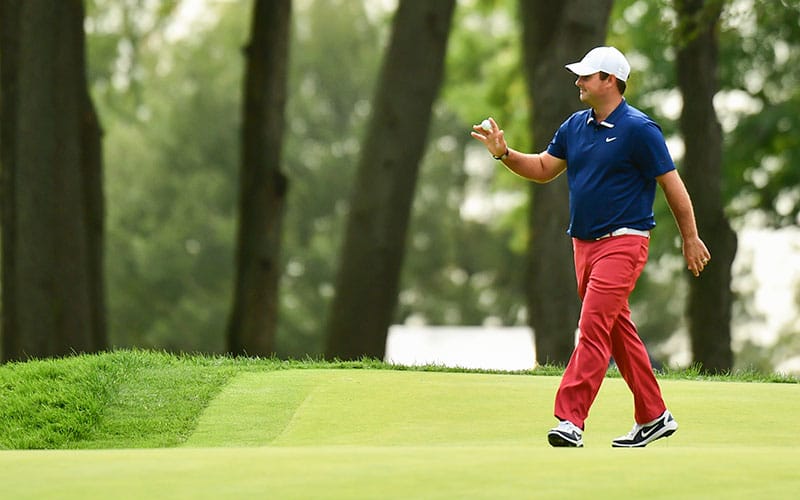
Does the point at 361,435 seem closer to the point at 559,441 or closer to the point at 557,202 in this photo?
the point at 559,441

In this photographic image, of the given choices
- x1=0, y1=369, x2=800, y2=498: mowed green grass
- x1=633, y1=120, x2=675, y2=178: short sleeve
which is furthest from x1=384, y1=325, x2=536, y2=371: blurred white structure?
x1=633, y1=120, x2=675, y2=178: short sleeve

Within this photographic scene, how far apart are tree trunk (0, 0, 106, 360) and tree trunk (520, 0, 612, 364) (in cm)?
529

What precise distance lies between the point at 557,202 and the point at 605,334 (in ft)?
32.7

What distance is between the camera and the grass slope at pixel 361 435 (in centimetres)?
586

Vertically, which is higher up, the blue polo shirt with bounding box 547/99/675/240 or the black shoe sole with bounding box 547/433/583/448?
the blue polo shirt with bounding box 547/99/675/240

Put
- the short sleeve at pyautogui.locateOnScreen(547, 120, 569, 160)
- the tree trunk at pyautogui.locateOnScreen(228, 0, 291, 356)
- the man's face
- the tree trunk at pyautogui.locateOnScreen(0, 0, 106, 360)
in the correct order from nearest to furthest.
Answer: the man's face < the short sleeve at pyautogui.locateOnScreen(547, 120, 569, 160) < the tree trunk at pyautogui.locateOnScreen(0, 0, 106, 360) < the tree trunk at pyautogui.locateOnScreen(228, 0, 291, 356)

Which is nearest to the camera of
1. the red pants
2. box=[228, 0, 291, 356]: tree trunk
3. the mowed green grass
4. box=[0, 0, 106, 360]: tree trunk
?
the mowed green grass

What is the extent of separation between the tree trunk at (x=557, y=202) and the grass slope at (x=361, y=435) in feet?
19.6

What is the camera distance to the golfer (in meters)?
8.35

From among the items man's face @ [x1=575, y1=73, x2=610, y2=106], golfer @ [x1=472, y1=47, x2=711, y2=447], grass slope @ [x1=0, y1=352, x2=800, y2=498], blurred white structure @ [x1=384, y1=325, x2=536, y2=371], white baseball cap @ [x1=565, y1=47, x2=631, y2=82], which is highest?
white baseball cap @ [x1=565, y1=47, x2=631, y2=82]

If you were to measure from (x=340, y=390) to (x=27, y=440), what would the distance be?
2.14 m

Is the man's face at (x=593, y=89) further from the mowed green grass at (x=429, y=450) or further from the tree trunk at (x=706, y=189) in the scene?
the tree trunk at (x=706, y=189)

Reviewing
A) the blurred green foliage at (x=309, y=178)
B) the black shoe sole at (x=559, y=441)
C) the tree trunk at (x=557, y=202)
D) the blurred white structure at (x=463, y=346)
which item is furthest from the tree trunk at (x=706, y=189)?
the black shoe sole at (x=559, y=441)

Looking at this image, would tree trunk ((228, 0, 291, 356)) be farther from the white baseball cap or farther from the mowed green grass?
the white baseball cap
